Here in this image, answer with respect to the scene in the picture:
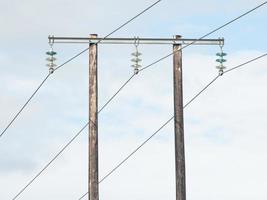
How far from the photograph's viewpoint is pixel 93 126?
2681cm

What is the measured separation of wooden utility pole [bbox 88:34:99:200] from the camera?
1035 inches

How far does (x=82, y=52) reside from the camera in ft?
97.0

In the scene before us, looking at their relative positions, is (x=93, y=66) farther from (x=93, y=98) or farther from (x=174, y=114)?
(x=174, y=114)

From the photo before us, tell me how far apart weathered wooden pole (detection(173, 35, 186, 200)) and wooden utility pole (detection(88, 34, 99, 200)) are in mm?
2078

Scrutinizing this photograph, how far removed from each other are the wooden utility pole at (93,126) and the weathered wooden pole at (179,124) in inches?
81.8

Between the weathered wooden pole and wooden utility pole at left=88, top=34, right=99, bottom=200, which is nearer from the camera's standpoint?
the weathered wooden pole

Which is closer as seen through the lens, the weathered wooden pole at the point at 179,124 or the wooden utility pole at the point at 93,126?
the weathered wooden pole at the point at 179,124

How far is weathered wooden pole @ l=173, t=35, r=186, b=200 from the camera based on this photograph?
25719mm

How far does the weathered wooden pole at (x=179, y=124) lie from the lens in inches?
1013

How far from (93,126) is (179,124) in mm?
2261

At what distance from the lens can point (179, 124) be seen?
86.0ft

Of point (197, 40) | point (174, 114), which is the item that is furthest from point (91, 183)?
point (197, 40)

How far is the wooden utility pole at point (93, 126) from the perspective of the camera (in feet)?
86.3

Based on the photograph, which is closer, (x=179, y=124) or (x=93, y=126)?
(x=179, y=124)
